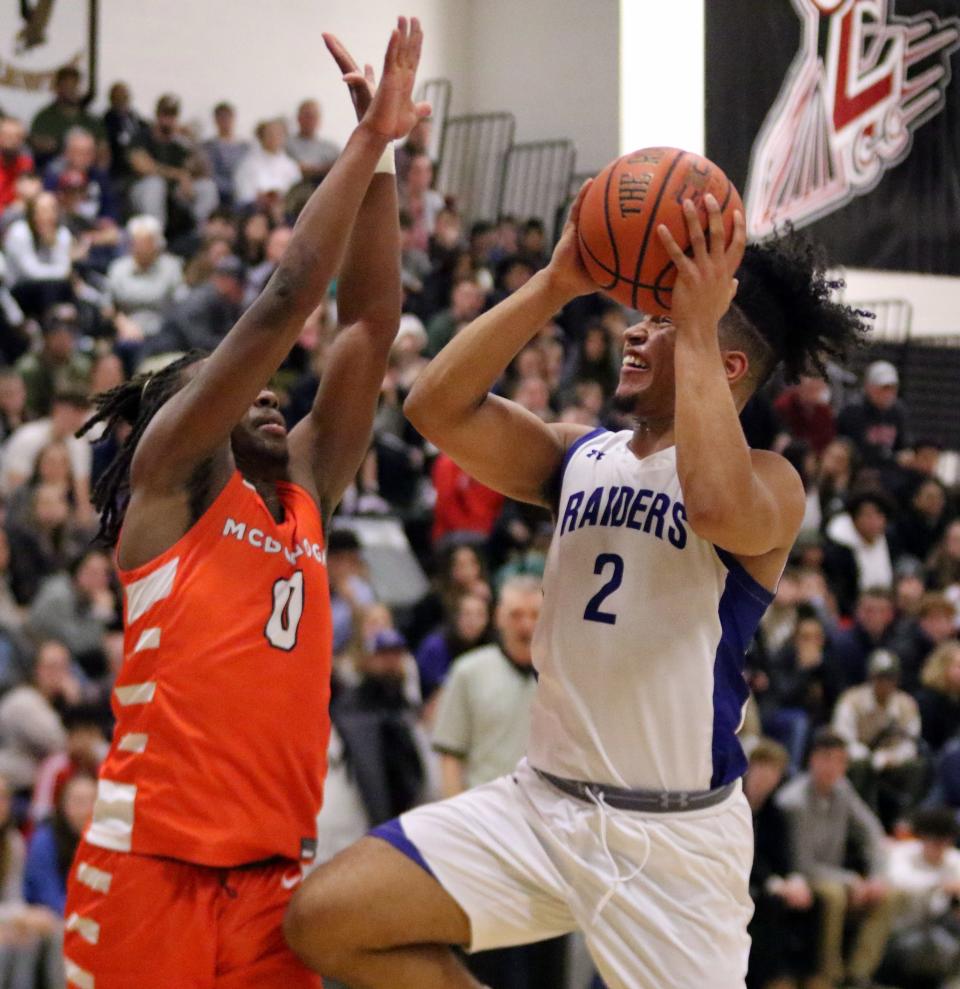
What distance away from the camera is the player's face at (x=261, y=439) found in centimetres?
357

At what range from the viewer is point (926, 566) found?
1084 centimetres

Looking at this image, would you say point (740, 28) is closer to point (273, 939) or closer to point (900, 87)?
point (900, 87)

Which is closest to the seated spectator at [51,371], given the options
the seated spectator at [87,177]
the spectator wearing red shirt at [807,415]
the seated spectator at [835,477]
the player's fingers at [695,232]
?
the seated spectator at [87,177]

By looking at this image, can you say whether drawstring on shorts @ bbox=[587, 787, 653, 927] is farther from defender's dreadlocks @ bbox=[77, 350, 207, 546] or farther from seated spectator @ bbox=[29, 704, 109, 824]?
seated spectator @ bbox=[29, 704, 109, 824]

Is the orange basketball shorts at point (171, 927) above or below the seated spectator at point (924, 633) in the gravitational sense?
above

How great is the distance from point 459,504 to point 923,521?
12.5ft

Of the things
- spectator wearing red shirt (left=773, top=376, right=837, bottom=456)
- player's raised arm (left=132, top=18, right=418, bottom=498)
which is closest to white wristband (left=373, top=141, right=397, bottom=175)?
player's raised arm (left=132, top=18, right=418, bottom=498)

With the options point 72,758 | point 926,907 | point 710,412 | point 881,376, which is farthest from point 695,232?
point 881,376

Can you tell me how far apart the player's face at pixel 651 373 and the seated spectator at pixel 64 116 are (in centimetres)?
946

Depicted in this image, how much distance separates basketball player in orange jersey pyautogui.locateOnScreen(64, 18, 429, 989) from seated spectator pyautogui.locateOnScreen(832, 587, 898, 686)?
596 centimetres

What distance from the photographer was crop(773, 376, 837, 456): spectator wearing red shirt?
463 inches

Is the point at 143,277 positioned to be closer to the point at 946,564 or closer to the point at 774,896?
the point at 946,564

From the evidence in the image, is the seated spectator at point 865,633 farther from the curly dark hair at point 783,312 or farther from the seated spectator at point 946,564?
the curly dark hair at point 783,312

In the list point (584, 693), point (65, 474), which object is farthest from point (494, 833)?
point (65, 474)
